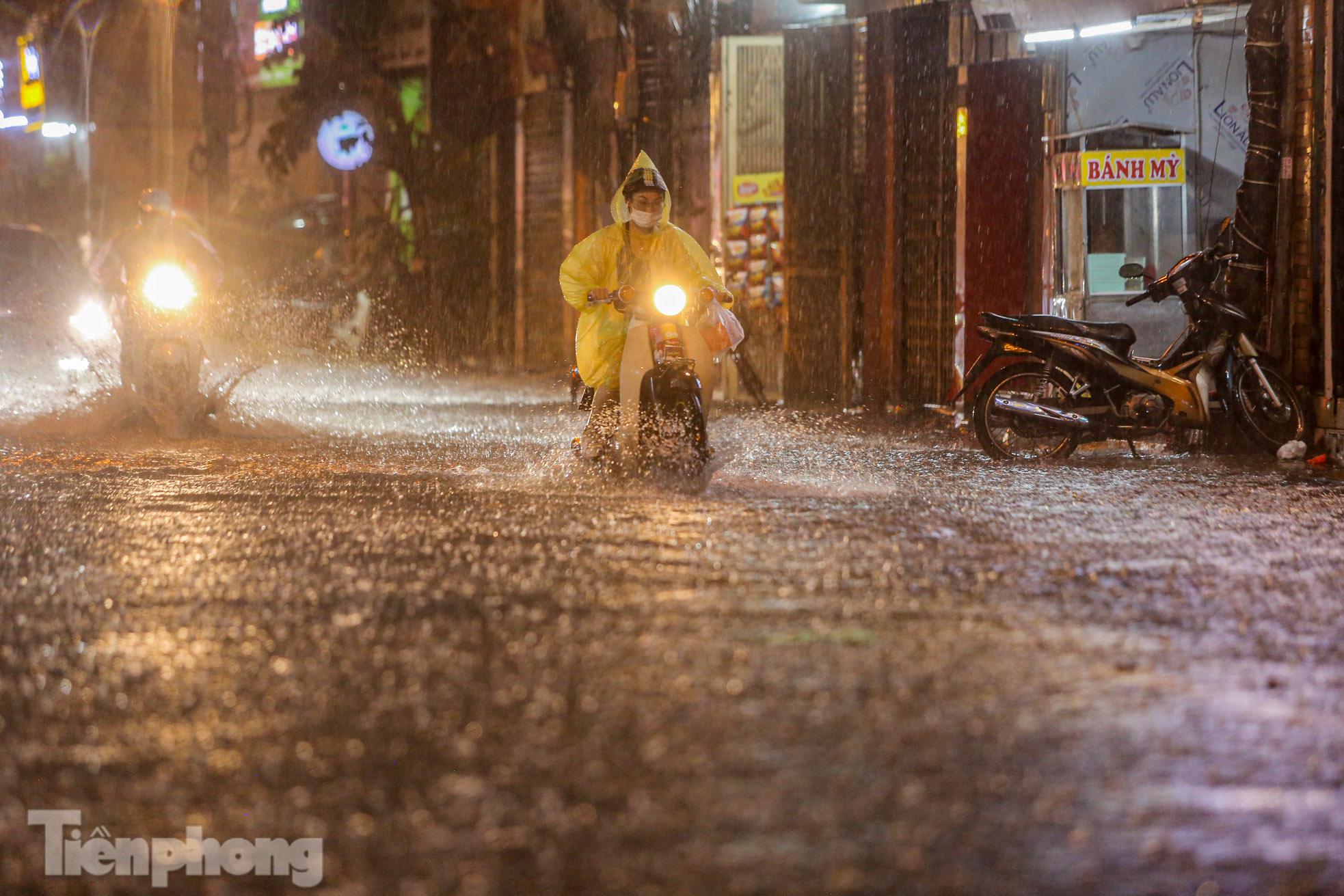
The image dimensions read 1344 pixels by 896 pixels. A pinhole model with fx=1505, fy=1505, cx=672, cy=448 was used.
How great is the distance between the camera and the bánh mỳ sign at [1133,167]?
1334 centimetres

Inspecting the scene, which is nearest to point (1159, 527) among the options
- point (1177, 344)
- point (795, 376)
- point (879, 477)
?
point (879, 477)

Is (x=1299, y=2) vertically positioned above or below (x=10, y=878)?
above

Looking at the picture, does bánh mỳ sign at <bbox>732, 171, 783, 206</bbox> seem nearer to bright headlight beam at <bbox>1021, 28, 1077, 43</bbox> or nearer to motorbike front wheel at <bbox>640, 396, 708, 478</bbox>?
bright headlight beam at <bbox>1021, 28, 1077, 43</bbox>

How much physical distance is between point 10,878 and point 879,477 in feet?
21.0

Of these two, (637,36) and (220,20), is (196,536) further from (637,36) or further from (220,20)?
(220,20)

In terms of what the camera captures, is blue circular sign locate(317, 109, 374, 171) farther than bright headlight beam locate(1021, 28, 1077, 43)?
Yes

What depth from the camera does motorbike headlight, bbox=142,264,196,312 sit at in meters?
11.3

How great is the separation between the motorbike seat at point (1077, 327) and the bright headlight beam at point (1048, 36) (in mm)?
3981

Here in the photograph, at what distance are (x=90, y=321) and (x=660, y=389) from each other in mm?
8694

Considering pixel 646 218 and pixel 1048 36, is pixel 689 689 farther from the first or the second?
pixel 1048 36

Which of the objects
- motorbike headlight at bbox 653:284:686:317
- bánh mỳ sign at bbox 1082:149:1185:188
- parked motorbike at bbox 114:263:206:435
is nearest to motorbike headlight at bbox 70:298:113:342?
parked motorbike at bbox 114:263:206:435

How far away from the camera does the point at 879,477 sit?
8.55m

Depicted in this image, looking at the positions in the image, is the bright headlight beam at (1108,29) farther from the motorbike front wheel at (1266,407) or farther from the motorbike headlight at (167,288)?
the motorbike headlight at (167,288)

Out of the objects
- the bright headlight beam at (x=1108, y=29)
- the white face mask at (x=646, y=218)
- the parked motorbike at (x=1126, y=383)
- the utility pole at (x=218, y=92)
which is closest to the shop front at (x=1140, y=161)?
the bright headlight beam at (x=1108, y=29)
